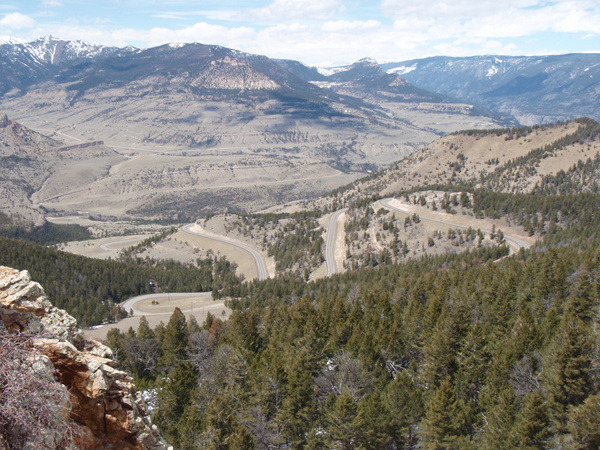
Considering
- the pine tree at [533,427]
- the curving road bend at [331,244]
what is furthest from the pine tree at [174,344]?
the curving road bend at [331,244]

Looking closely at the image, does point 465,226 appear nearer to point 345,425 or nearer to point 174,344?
point 174,344

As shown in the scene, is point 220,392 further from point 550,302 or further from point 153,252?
point 153,252

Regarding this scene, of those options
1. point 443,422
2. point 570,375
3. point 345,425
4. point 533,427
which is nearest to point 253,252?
point 345,425

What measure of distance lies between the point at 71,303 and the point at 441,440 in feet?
343

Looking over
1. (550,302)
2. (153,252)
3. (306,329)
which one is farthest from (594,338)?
(153,252)

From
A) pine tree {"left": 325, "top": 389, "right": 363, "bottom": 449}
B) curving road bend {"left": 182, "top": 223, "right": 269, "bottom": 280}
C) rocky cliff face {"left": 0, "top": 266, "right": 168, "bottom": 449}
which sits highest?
rocky cliff face {"left": 0, "top": 266, "right": 168, "bottom": 449}

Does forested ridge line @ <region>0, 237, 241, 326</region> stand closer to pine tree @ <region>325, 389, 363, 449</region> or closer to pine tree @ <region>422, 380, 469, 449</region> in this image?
pine tree @ <region>325, 389, 363, 449</region>

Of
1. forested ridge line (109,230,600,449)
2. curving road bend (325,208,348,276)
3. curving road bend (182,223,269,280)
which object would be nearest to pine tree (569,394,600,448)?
forested ridge line (109,230,600,449)

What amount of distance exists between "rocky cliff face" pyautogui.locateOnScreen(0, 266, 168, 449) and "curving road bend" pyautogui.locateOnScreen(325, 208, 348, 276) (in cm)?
11839

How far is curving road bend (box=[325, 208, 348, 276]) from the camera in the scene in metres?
139

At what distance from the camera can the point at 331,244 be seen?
154500 millimetres

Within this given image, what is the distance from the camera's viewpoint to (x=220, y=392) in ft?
133

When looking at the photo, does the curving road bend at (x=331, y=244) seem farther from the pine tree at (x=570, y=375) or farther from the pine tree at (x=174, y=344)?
the pine tree at (x=570, y=375)

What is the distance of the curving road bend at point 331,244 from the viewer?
13856 cm
